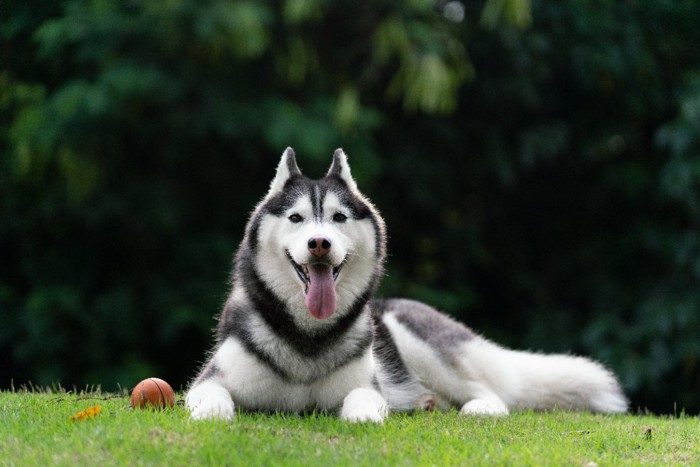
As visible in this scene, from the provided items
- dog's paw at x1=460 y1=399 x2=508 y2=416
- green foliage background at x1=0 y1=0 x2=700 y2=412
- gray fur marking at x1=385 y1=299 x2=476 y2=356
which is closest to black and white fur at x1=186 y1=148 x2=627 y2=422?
dog's paw at x1=460 y1=399 x2=508 y2=416

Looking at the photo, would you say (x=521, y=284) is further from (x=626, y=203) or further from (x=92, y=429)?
(x=92, y=429)

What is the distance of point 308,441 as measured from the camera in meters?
4.12

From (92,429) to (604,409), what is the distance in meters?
3.62

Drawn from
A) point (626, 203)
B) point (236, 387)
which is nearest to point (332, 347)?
point (236, 387)

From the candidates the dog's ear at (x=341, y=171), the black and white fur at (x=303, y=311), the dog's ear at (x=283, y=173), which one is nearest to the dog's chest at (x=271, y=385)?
the black and white fur at (x=303, y=311)

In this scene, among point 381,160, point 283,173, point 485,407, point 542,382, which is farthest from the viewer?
point 381,160

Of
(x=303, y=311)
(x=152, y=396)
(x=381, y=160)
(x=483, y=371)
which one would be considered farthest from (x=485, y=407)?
(x=381, y=160)

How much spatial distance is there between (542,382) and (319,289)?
7.36 feet

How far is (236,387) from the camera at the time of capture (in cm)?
483

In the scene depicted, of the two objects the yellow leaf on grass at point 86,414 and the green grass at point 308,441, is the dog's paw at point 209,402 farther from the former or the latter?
the yellow leaf on grass at point 86,414

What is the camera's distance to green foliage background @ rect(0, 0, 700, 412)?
971 centimetres

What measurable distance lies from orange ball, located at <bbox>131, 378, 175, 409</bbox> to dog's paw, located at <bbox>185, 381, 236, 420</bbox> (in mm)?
198

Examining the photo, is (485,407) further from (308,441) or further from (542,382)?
(308,441)

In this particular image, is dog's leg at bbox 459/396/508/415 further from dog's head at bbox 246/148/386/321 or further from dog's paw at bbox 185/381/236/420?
dog's paw at bbox 185/381/236/420
